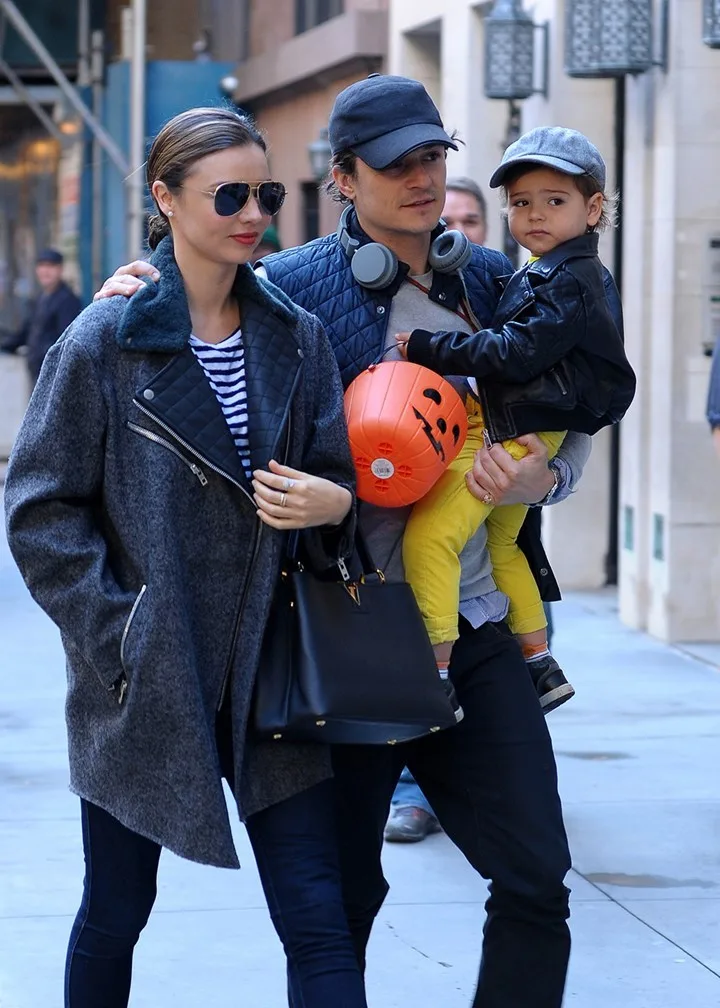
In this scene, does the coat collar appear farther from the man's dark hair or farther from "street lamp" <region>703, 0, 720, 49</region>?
"street lamp" <region>703, 0, 720, 49</region>

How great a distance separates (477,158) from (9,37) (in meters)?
14.4

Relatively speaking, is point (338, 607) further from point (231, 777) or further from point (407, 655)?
point (231, 777)

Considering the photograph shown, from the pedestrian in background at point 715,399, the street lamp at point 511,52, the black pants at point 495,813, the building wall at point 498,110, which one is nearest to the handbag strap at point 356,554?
the black pants at point 495,813

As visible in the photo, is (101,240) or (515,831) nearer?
(515,831)

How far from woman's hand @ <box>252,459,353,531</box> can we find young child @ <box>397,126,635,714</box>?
33 centimetres

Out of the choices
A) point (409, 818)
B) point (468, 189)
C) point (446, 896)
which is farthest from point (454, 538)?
point (468, 189)

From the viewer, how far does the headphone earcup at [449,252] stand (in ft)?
11.9

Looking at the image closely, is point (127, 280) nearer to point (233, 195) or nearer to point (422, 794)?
point (233, 195)

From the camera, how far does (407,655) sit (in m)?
3.34

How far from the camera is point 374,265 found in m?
3.56

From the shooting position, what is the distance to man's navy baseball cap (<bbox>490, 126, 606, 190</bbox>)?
11.8 feet

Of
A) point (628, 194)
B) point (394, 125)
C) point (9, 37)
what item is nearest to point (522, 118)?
point (628, 194)

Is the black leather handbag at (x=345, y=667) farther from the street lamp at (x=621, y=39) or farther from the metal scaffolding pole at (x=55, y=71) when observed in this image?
the metal scaffolding pole at (x=55, y=71)

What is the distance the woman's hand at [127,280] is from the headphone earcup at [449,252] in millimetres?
563
